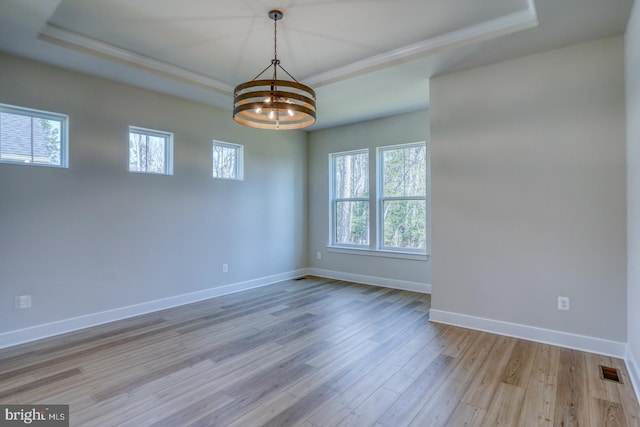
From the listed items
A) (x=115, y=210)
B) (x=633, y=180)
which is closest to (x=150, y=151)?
(x=115, y=210)

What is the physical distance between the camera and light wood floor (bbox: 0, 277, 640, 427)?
2.00 m

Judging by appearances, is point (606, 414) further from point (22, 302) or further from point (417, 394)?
point (22, 302)

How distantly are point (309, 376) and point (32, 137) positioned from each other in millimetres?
3466

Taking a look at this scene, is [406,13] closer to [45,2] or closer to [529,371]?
[45,2]

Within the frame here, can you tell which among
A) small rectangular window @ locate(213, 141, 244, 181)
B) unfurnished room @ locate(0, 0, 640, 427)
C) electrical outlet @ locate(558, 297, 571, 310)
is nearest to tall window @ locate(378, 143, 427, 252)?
unfurnished room @ locate(0, 0, 640, 427)

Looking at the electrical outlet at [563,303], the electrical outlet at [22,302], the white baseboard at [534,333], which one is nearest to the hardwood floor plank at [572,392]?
the white baseboard at [534,333]

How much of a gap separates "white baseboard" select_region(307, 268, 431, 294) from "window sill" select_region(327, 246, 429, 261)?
1.24ft

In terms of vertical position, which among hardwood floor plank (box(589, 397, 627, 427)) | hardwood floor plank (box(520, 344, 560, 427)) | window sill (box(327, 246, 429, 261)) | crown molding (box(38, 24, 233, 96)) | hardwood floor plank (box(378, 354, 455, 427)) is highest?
crown molding (box(38, 24, 233, 96))

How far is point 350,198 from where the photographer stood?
5.85 m

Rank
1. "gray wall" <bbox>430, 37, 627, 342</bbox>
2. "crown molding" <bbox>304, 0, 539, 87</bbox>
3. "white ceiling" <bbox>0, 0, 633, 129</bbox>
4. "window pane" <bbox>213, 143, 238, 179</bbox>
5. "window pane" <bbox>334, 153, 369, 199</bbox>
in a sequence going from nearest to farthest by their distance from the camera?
1. "white ceiling" <bbox>0, 0, 633, 129</bbox>
2. "crown molding" <bbox>304, 0, 539, 87</bbox>
3. "gray wall" <bbox>430, 37, 627, 342</bbox>
4. "window pane" <bbox>213, 143, 238, 179</bbox>
5. "window pane" <bbox>334, 153, 369, 199</bbox>

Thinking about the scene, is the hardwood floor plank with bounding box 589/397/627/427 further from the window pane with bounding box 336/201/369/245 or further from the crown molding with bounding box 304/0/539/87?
the window pane with bounding box 336/201/369/245

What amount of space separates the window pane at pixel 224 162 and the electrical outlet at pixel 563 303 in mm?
4312

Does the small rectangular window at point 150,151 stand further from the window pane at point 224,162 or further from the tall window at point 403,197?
the tall window at point 403,197

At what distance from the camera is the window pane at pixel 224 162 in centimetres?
485
